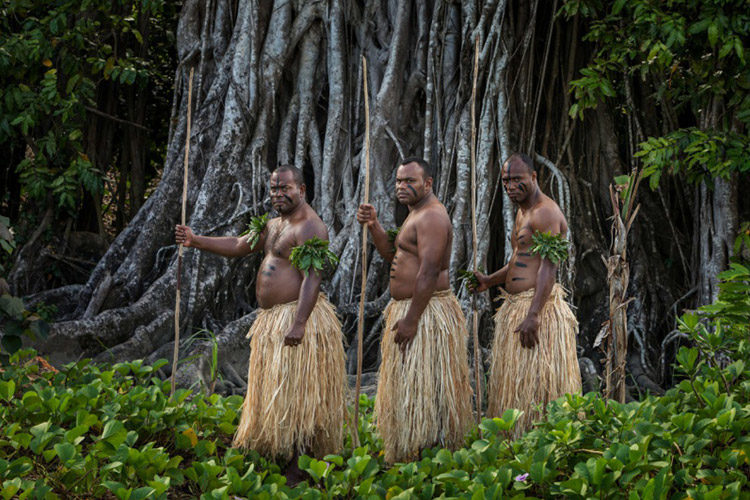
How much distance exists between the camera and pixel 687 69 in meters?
5.94

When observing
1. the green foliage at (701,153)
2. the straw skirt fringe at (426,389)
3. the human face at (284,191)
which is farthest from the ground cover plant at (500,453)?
the green foliage at (701,153)

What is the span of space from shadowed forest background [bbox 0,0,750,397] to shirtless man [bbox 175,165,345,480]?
1.58 meters

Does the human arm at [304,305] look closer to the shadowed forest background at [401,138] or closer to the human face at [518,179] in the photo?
the human face at [518,179]

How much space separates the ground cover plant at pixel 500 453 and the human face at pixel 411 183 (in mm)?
1072

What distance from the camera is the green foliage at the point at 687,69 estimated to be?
5105mm

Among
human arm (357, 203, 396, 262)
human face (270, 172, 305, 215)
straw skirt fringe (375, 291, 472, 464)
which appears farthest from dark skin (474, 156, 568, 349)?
human face (270, 172, 305, 215)

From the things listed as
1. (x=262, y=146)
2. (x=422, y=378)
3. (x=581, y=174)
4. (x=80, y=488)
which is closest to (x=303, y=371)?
(x=422, y=378)

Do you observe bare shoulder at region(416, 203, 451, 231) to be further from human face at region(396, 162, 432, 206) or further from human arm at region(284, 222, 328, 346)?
human arm at region(284, 222, 328, 346)

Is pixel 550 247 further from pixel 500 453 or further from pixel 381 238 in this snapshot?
pixel 500 453

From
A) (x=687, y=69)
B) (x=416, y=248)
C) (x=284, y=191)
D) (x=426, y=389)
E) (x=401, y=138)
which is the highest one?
(x=687, y=69)

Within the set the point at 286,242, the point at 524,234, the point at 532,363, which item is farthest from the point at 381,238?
the point at 532,363

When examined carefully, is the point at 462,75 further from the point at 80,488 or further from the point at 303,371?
the point at 80,488

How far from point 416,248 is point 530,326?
0.62 m

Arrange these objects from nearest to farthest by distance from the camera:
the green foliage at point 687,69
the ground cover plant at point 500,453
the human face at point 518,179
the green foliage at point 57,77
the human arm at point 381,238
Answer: the ground cover plant at point 500,453 < the human arm at point 381,238 < the human face at point 518,179 < the green foliage at point 687,69 < the green foliage at point 57,77
